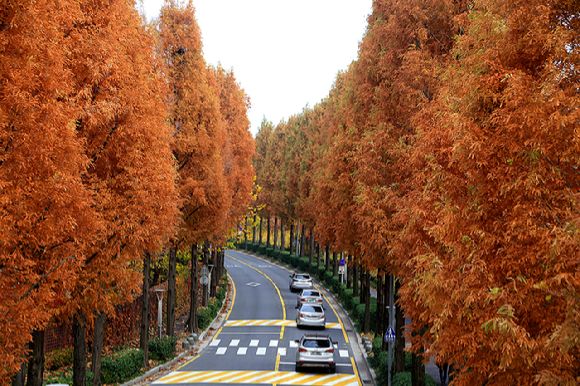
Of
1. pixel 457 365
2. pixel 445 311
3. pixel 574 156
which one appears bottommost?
pixel 457 365

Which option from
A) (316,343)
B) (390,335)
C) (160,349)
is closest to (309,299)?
(316,343)

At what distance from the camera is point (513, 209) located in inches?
293

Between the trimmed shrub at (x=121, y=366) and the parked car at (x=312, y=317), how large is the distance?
44.3ft

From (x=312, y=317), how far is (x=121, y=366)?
15383 mm

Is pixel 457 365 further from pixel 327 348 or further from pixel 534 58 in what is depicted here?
pixel 327 348

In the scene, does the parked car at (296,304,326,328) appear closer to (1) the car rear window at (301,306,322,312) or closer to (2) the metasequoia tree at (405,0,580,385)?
(1) the car rear window at (301,306,322,312)

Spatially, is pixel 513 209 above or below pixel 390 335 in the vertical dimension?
above

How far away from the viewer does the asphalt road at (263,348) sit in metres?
21.2

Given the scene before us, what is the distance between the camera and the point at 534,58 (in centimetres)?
821

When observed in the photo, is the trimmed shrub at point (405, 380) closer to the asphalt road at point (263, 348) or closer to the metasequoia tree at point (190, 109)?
the asphalt road at point (263, 348)

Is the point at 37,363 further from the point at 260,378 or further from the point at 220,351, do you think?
the point at 220,351

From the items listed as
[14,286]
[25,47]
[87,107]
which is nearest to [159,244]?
[87,107]

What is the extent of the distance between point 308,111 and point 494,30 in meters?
51.3

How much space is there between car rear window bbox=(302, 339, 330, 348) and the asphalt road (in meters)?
1.23
